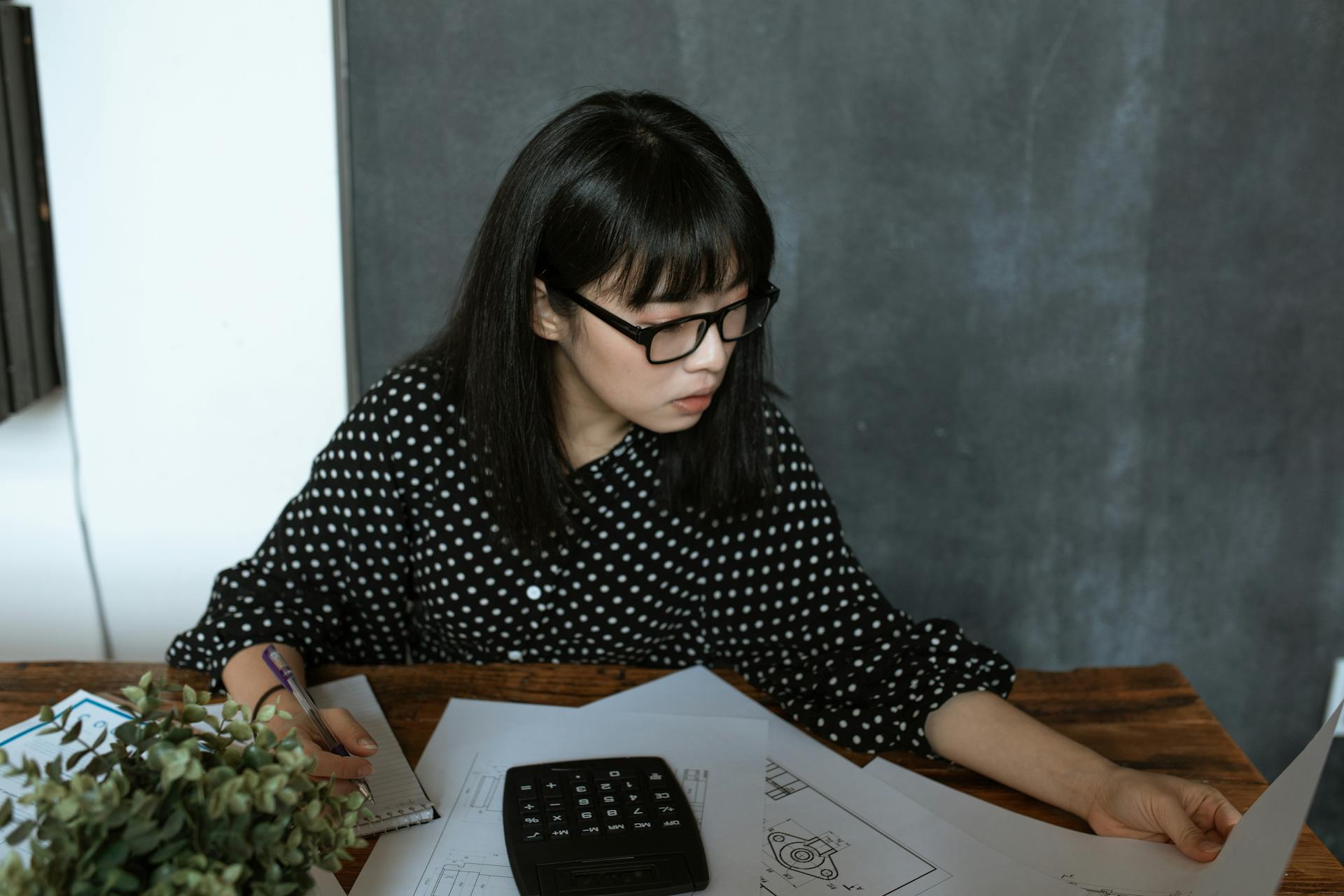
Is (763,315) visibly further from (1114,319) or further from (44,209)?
(44,209)

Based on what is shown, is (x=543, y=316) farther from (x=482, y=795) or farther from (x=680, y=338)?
(x=482, y=795)

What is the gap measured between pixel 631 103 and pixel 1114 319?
3.64 ft

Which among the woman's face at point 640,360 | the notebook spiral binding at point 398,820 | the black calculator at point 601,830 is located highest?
the woman's face at point 640,360

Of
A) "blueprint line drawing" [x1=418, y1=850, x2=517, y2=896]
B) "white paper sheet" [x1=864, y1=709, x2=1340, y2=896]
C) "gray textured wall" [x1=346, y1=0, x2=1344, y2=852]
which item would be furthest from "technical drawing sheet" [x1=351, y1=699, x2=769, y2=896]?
"gray textured wall" [x1=346, y1=0, x2=1344, y2=852]

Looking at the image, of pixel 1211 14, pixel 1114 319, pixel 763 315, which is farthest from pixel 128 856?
pixel 1211 14

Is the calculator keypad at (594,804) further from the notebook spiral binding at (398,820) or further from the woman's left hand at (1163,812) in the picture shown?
the woman's left hand at (1163,812)

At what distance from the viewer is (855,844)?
76cm

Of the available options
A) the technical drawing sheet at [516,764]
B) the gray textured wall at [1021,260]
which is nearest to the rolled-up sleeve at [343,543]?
the technical drawing sheet at [516,764]

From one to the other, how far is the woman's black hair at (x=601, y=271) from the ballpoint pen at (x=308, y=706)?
30 cm

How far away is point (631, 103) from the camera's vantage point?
984 mm

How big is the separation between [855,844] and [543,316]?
59 cm

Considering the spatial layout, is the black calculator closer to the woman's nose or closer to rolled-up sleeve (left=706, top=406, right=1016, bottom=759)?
rolled-up sleeve (left=706, top=406, right=1016, bottom=759)

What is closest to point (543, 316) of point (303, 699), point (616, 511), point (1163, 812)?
point (616, 511)

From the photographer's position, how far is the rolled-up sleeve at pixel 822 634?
916mm
